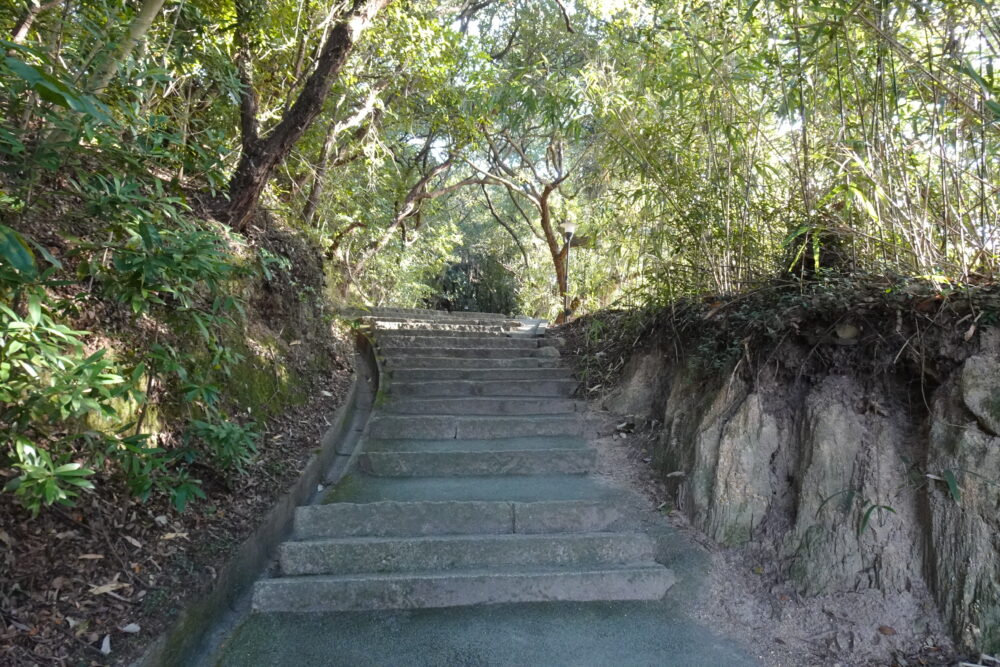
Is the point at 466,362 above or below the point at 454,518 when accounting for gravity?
above

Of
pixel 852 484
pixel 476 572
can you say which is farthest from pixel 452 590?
pixel 852 484

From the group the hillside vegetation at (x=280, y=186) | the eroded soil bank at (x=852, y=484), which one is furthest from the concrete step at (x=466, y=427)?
the eroded soil bank at (x=852, y=484)

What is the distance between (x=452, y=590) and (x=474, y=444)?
62.4 inches

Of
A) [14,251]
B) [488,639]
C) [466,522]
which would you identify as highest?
[14,251]

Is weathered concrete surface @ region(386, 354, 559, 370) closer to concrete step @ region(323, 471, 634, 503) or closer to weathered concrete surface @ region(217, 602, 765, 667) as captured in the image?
concrete step @ region(323, 471, 634, 503)

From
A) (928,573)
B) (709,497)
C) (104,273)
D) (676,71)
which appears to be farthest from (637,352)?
(104,273)

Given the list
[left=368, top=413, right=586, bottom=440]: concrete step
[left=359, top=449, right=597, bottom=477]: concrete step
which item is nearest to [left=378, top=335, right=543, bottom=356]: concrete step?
[left=368, top=413, right=586, bottom=440]: concrete step

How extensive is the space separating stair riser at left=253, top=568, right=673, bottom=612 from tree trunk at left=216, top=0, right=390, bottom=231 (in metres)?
2.47

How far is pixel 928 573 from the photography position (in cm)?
241

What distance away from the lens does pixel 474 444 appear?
4.20 m

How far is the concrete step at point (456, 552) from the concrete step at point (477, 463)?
0.85 m

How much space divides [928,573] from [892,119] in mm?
2136

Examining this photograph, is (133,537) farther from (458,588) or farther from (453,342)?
(453,342)

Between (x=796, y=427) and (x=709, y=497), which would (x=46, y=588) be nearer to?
(x=709, y=497)
